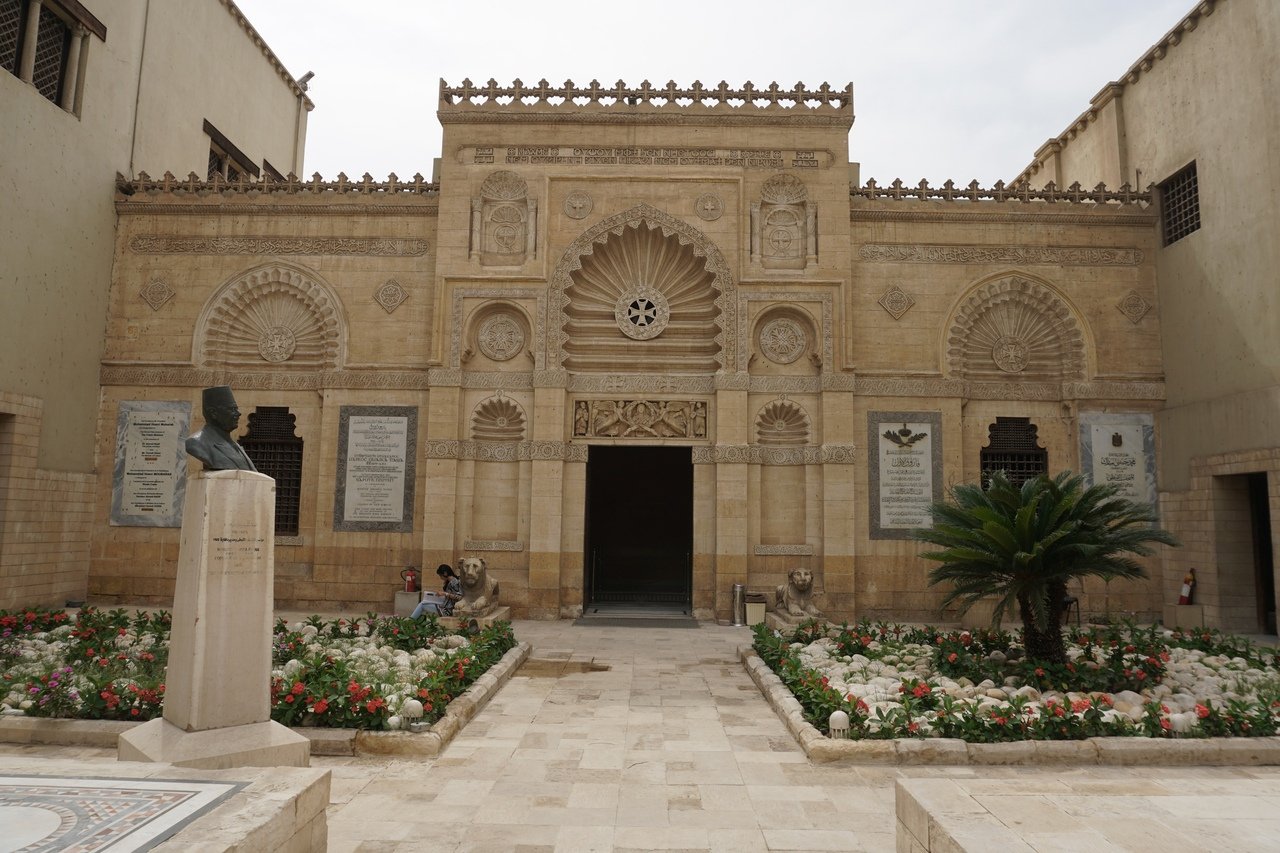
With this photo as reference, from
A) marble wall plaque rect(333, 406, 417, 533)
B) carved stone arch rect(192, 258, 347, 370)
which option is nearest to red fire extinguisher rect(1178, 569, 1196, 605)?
marble wall plaque rect(333, 406, 417, 533)

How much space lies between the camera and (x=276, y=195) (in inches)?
672

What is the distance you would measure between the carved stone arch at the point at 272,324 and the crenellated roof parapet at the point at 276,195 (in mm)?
1405

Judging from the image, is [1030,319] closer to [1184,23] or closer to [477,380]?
[1184,23]

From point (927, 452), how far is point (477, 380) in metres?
8.88

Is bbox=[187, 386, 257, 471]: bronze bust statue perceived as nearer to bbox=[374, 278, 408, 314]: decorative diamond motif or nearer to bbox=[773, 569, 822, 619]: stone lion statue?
bbox=[773, 569, 822, 619]: stone lion statue

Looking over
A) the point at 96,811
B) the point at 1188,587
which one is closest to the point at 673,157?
the point at 1188,587

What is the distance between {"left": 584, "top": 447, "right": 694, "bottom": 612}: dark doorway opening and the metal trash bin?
4.84 meters

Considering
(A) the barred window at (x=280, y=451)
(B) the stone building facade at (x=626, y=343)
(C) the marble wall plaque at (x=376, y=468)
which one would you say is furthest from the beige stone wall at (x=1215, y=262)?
(A) the barred window at (x=280, y=451)

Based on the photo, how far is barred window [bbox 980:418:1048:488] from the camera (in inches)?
650

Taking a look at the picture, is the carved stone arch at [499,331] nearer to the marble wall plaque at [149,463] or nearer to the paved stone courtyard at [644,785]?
the marble wall plaque at [149,463]

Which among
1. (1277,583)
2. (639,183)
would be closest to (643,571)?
(639,183)

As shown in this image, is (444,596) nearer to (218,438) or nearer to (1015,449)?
(218,438)

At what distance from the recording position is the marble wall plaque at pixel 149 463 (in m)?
16.2

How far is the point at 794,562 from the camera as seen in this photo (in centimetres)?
1577
